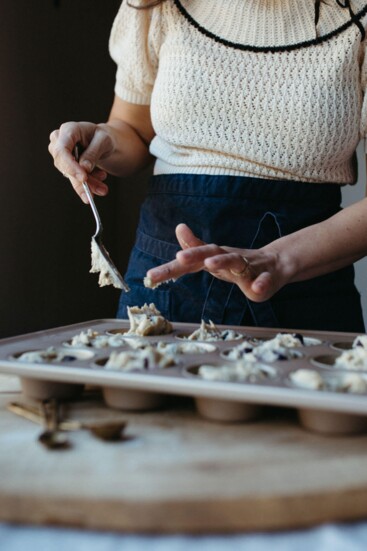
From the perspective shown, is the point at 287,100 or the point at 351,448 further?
the point at 287,100

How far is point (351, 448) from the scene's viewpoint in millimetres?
675

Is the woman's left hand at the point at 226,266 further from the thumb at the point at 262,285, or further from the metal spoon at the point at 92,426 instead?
the metal spoon at the point at 92,426

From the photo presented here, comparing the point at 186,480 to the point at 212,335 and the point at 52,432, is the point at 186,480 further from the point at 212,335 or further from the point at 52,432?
the point at 212,335

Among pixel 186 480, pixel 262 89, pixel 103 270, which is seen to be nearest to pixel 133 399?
pixel 186 480

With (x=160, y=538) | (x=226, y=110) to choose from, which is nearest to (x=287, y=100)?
(x=226, y=110)

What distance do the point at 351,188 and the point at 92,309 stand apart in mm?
1304

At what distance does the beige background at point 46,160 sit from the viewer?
2.29 meters

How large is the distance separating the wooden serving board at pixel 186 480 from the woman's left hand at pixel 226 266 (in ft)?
1.07

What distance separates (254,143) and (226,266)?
44cm

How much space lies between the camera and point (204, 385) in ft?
2.33

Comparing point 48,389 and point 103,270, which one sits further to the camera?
point 103,270

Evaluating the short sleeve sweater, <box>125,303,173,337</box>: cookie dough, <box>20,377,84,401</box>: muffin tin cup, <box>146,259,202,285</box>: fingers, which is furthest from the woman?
<box>20,377,84,401</box>: muffin tin cup

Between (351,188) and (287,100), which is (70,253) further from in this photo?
(287,100)

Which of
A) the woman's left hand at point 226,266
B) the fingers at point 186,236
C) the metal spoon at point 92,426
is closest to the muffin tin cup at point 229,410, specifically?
the metal spoon at point 92,426
